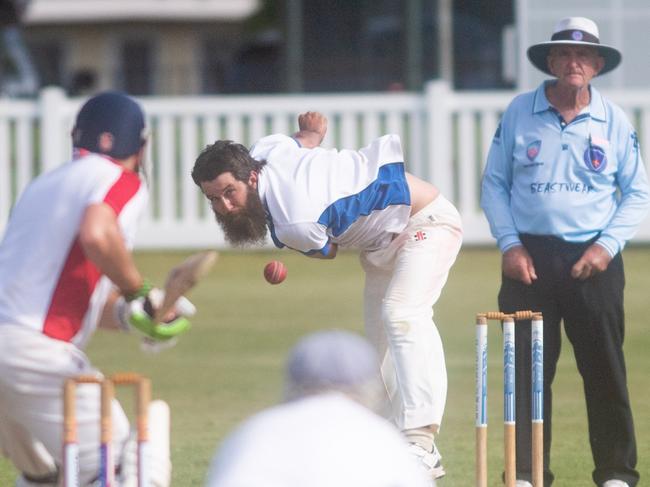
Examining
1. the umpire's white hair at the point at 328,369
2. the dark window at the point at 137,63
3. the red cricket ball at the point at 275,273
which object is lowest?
the red cricket ball at the point at 275,273

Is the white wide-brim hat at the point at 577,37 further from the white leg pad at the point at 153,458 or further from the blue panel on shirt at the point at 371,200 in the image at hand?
the white leg pad at the point at 153,458

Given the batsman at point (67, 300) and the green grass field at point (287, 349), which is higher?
the batsman at point (67, 300)

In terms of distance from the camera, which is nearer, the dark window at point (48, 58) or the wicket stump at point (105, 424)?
the wicket stump at point (105, 424)

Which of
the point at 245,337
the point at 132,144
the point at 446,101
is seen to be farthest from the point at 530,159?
the point at 446,101

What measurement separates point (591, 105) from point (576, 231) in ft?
1.80

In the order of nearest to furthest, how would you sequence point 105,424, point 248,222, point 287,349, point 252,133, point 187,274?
point 105,424 < point 187,274 < point 248,222 < point 287,349 < point 252,133

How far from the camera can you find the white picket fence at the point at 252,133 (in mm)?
16438

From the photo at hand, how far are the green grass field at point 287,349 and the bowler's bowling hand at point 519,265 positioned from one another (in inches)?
38.3

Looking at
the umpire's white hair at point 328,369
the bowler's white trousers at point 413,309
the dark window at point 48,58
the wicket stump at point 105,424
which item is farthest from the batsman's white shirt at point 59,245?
the dark window at point 48,58

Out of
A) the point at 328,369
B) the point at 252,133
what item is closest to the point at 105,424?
the point at 328,369

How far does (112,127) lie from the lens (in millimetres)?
5523

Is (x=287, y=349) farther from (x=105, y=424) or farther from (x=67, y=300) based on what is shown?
(x=105, y=424)

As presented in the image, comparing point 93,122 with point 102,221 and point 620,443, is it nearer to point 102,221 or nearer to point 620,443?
point 102,221

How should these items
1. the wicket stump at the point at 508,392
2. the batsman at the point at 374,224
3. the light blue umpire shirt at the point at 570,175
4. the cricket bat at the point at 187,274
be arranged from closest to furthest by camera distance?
1. the cricket bat at the point at 187,274
2. the wicket stump at the point at 508,392
3. the batsman at the point at 374,224
4. the light blue umpire shirt at the point at 570,175
